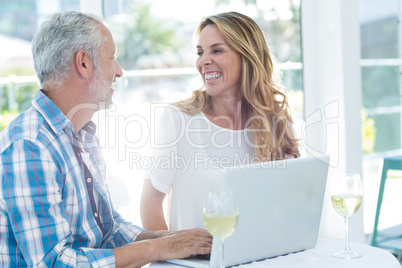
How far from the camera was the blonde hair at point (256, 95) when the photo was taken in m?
2.33

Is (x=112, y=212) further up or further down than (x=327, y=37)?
further down

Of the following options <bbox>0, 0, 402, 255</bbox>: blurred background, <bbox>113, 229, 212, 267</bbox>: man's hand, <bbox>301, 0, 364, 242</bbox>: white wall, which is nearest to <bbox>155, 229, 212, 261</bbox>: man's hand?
<bbox>113, 229, 212, 267</bbox>: man's hand

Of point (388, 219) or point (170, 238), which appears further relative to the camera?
point (388, 219)

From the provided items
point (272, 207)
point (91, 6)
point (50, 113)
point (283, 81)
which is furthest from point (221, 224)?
point (283, 81)

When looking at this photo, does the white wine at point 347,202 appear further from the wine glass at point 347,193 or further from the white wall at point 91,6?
the white wall at point 91,6

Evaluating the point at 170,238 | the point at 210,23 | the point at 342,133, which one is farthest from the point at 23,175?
the point at 342,133

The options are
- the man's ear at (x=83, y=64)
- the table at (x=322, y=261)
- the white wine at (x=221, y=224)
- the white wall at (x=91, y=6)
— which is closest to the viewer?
the white wine at (x=221, y=224)

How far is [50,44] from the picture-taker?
64.5 inches

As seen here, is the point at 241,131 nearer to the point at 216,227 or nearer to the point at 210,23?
the point at 210,23

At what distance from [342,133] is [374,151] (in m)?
0.57

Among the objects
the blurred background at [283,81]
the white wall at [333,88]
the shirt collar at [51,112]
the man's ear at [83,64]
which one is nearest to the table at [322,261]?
the shirt collar at [51,112]

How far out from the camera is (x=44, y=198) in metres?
1.41

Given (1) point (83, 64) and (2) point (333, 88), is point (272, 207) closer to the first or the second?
(1) point (83, 64)

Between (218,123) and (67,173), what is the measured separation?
0.94 m
